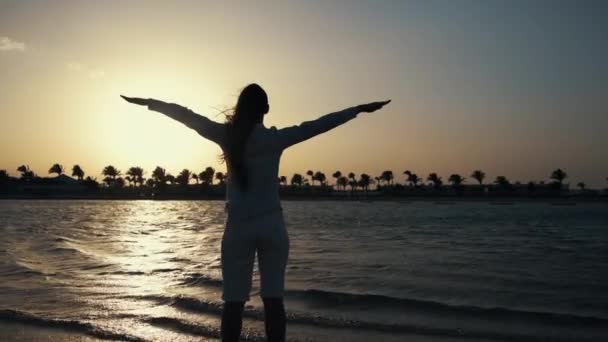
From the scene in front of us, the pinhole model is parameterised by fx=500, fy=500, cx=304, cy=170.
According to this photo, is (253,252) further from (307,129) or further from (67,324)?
(67,324)

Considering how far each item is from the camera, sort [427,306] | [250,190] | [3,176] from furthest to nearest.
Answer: [3,176]
[427,306]
[250,190]

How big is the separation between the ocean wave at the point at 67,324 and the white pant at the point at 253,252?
2.84 metres

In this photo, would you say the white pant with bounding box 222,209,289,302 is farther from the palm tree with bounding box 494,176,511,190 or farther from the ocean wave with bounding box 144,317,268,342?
the palm tree with bounding box 494,176,511,190

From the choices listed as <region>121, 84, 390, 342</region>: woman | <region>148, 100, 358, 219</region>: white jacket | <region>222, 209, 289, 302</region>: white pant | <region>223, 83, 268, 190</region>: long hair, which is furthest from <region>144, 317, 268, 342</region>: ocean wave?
<region>223, 83, 268, 190</region>: long hair

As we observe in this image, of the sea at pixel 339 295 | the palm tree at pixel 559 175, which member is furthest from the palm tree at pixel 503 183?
the sea at pixel 339 295

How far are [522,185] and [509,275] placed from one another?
205 metres

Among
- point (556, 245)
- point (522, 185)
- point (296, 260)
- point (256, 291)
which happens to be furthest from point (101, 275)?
point (522, 185)

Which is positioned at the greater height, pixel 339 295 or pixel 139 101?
pixel 139 101

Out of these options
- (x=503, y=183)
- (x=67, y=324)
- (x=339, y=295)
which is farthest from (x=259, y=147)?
(x=503, y=183)

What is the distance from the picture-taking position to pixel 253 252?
12.5 ft

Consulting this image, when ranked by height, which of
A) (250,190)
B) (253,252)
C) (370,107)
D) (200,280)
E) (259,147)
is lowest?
(200,280)

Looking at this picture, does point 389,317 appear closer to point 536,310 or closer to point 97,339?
point 536,310

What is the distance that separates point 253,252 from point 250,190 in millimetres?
479

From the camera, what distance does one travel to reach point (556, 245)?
19250mm
